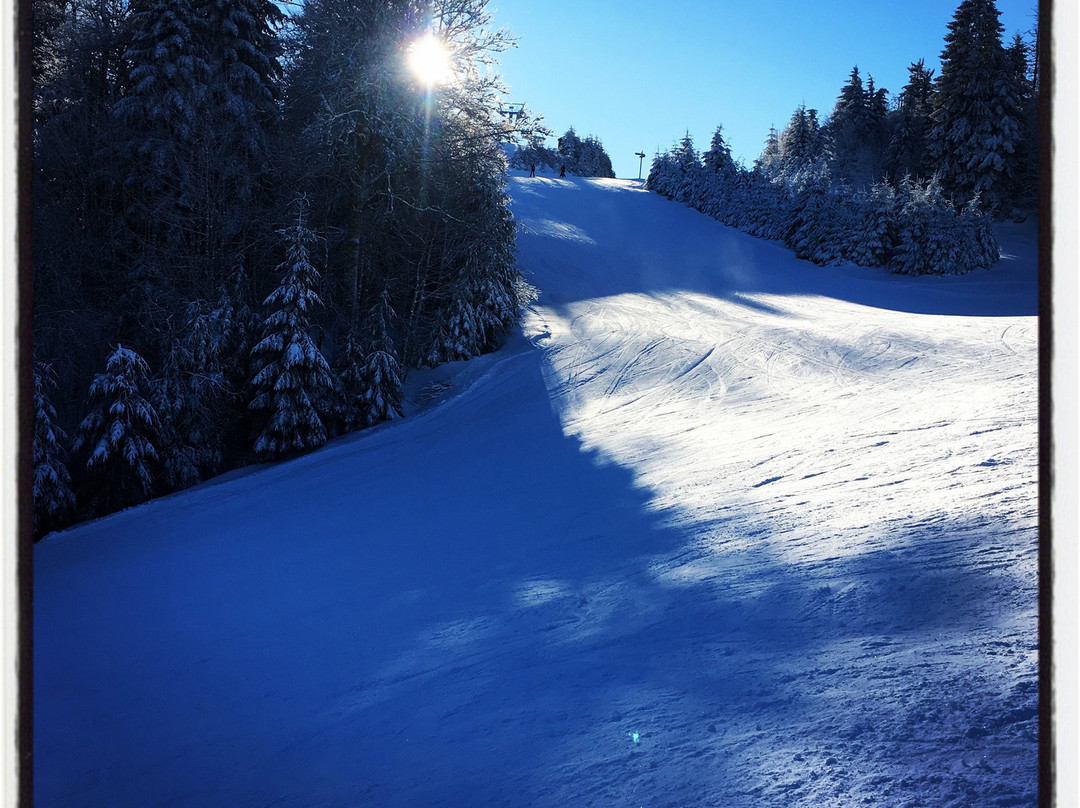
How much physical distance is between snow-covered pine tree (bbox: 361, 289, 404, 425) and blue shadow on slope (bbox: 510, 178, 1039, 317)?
7777mm

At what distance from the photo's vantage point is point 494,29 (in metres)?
14.5

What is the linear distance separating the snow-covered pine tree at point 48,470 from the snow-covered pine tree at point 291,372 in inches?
112

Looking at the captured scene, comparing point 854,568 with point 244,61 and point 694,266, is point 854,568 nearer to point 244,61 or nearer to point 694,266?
Result: point 244,61

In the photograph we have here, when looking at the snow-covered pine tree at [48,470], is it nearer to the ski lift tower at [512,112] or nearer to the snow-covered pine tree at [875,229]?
the ski lift tower at [512,112]

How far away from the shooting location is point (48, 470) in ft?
29.8

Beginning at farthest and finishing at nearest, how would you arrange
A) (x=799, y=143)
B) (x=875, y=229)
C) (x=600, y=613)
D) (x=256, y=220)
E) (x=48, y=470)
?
1. (x=799, y=143)
2. (x=875, y=229)
3. (x=256, y=220)
4. (x=48, y=470)
5. (x=600, y=613)

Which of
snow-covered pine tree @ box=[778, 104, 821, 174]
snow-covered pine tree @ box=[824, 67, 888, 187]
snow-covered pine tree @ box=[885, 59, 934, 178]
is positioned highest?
snow-covered pine tree @ box=[778, 104, 821, 174]

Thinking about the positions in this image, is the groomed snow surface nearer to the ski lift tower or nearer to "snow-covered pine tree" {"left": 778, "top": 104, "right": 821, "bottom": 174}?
the ski lift tower

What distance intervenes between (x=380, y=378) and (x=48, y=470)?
17.3 ft

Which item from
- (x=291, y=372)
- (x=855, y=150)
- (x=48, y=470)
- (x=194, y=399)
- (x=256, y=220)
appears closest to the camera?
(x=48, y=470)

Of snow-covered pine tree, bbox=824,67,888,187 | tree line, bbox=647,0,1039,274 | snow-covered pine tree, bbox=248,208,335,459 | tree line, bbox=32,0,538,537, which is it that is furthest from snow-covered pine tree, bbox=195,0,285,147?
snow-covered pine tree, bbox=824,67,888,187

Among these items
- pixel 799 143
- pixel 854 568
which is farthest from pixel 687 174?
pixel 854 568

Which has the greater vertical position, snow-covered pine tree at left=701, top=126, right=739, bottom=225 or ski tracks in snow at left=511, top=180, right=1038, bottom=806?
snow-covered pine tree at left=701, top=126, right=739, bottom=225

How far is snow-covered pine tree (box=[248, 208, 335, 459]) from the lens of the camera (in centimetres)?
1170
